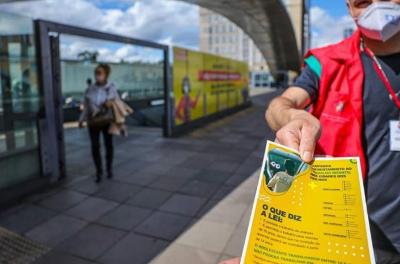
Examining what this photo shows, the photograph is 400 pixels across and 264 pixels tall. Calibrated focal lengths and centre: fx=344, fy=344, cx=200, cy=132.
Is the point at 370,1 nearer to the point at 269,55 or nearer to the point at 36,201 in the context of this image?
the point at 36,201

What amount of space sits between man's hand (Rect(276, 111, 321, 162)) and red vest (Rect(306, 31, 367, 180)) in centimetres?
28

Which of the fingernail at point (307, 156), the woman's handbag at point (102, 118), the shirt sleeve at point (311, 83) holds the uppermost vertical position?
the shirt sleeve at point (311, 83)

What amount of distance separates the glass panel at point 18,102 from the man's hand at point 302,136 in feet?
14.2

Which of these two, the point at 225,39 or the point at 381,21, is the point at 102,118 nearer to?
the point at 381,21

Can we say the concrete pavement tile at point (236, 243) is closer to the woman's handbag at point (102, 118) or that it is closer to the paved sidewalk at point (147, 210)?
the paved sidewalk at point (147, 210)

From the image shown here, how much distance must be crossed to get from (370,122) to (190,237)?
2.50 m

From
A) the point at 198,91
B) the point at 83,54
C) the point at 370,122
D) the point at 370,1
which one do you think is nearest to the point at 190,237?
the point at 370,122

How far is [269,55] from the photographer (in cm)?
5459

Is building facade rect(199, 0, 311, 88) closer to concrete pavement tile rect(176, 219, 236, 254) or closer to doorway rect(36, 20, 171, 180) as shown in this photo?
doorway rect(36, 20, 171, 180)

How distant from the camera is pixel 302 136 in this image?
0.98 meters

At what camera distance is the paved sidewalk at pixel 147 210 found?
323 cm

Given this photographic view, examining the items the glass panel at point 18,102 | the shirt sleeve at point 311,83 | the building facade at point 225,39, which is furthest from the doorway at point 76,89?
the building facade at point 225,39

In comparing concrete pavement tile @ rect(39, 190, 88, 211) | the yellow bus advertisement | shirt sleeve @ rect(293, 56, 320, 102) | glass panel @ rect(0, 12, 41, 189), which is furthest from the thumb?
the yellow bus advertisement

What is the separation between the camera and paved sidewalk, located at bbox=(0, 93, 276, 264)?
3234 mm
